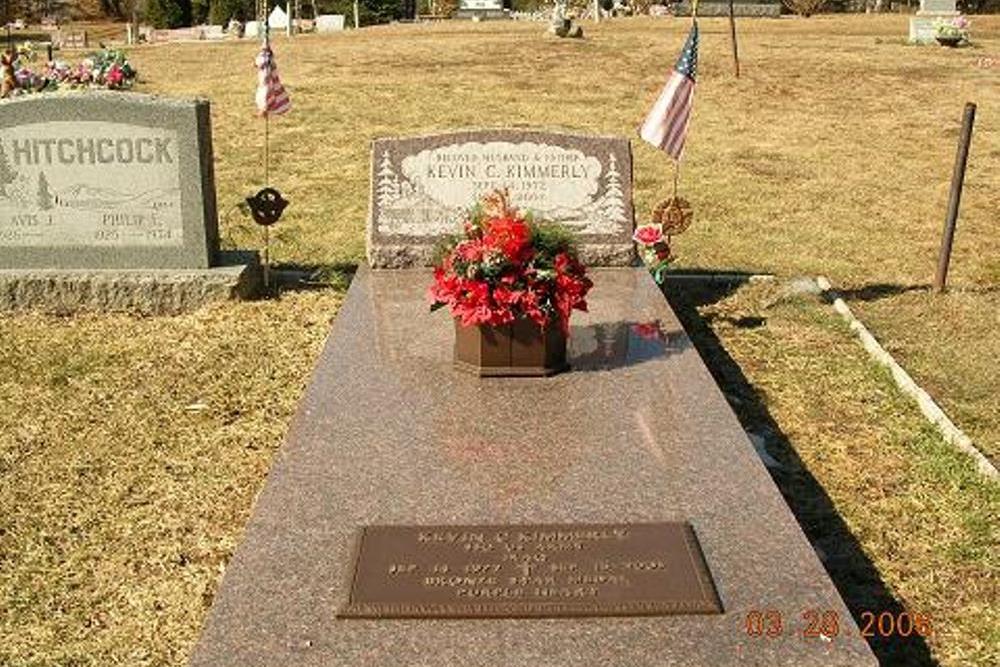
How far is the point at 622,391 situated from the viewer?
6.73 meters

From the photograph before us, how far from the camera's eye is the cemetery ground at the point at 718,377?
17.9 ft

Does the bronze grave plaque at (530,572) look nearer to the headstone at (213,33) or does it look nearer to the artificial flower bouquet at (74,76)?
the artificial flower bouquet at (74,76)

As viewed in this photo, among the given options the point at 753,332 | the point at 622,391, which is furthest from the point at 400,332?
the point at 753,332

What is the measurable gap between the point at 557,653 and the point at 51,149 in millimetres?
7960

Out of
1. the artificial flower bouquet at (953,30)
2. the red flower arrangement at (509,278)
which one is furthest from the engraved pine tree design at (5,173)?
the artificial flower bouquet at (953,30)

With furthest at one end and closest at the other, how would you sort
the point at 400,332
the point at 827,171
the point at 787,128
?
the point at 787,128 → the point at 827,171 → the point at 400,332

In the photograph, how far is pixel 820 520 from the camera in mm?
6188

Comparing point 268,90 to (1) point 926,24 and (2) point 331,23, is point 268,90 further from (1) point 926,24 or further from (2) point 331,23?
(2) point 331,23

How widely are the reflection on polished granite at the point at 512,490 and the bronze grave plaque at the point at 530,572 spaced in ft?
0.21

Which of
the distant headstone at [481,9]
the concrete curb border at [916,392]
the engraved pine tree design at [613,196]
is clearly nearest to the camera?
the concrete curb border at [916,392]

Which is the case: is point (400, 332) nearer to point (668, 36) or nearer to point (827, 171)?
point (827, 171)

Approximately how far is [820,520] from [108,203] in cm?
730

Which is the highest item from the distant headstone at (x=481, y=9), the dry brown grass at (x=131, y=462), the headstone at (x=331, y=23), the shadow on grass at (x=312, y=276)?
the distant headstone at (x=481, y=9)
